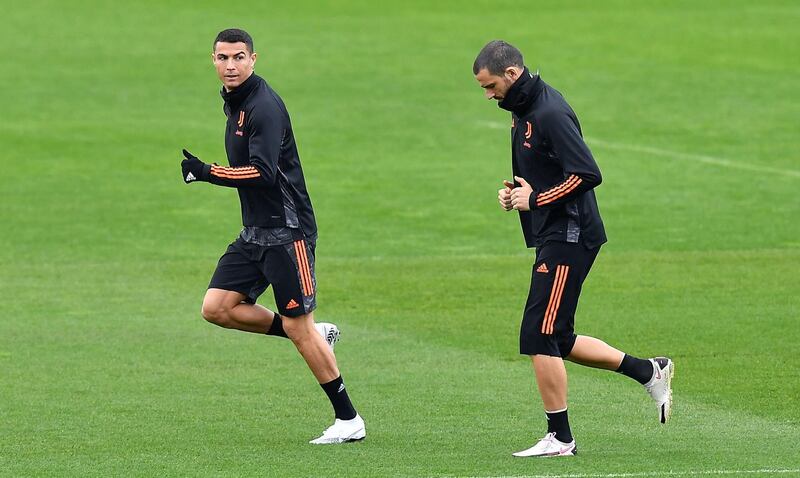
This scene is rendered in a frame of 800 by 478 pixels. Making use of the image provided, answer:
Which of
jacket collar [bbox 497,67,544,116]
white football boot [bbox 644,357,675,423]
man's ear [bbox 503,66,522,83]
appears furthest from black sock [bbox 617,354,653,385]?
man's ear [bbox 503,66,522,83]

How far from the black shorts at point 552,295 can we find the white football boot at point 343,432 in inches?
50.3

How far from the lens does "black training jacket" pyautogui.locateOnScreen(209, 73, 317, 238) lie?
10.4 m

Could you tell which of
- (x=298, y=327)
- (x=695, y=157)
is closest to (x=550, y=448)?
(x=298, y=327)

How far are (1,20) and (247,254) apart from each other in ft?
102

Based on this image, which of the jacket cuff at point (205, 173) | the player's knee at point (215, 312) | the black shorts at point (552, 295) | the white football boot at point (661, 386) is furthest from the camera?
the player's knee at point (215, 312)

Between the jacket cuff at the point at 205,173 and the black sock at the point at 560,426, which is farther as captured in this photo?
A: the jacket cuff at the point at 205,173

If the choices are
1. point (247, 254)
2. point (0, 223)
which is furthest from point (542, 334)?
point (0, 223)

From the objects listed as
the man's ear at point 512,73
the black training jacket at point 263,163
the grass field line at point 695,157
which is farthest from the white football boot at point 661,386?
the grass field line at point 695,157

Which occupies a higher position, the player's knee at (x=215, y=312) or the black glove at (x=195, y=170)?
the black glove at (x=195, y=170)

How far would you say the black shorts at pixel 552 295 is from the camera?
1012 centimetres

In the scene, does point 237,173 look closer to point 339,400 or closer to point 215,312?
point 215,312

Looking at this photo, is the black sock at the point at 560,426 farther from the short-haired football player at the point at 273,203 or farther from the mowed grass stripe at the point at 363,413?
the short-haired football player at the point at 273,203

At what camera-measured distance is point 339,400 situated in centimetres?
1073

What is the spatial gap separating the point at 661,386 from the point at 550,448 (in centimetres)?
114
